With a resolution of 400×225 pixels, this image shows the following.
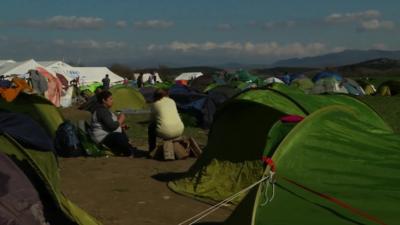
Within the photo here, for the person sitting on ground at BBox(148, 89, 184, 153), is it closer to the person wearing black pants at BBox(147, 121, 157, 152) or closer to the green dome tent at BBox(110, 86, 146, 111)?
the person wearing black pants at BBox(147, 121, 157, 152)

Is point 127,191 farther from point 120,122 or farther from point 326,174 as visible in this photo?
point 326,174

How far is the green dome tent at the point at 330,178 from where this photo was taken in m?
4.57

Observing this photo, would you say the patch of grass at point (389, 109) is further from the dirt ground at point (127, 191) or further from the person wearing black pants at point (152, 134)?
the dirt ground at point (127, 191)

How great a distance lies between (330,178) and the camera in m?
5.09

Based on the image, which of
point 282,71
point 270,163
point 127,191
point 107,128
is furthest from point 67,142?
point 282,71

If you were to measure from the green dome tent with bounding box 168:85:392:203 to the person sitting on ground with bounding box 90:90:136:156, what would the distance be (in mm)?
2969

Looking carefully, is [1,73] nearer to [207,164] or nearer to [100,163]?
[100,163]

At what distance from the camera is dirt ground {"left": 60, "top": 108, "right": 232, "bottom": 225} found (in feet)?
24.7

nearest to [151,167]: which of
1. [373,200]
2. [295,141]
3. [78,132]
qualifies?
[78,132]

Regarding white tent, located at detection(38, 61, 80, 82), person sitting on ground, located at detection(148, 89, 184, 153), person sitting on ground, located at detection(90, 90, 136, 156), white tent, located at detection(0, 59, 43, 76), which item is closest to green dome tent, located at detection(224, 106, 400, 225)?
person sitting on ground, located at detection(148, 89, 184, 153)

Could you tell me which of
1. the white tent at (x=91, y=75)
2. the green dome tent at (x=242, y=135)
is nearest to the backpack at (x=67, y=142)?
the green dome tent at (x=242, y=135)

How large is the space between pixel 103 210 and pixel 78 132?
4.18 metres

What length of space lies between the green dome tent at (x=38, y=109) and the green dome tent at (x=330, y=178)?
7.51 meters

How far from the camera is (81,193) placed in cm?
886
